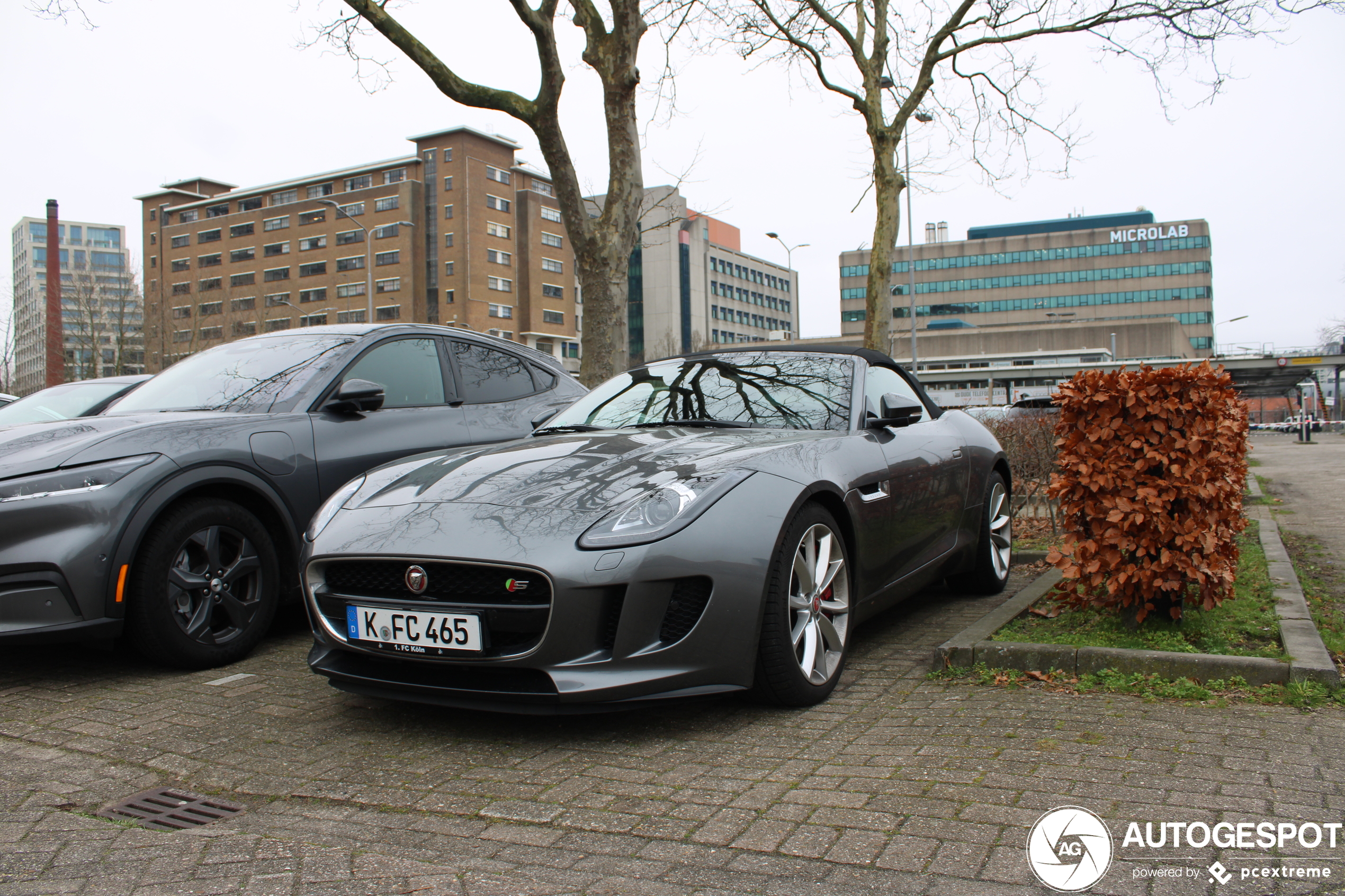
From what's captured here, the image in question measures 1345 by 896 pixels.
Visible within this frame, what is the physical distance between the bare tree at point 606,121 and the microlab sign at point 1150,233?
108251 mm

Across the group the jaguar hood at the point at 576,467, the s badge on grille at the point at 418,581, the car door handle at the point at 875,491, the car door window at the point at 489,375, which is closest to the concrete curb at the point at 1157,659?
the car door handle at the point at 875,491

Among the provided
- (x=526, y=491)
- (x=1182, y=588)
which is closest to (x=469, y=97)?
(x=526, y=491)

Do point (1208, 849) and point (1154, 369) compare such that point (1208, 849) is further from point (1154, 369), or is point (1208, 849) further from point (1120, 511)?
point (1154, 369)

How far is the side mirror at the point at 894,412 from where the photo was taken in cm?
418

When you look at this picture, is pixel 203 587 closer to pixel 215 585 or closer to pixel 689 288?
pixel 215 585

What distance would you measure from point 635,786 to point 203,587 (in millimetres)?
2376

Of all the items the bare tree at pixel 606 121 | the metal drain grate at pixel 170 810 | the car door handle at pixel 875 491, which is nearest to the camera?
the metal drain grate at pixel 170 810

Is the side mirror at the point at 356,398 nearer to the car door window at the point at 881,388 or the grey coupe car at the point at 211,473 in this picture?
the grey coupe car at the point at 211,473

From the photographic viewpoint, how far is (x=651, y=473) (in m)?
3.34

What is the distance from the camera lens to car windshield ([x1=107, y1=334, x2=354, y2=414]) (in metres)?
4.71

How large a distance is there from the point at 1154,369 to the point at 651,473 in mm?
2315

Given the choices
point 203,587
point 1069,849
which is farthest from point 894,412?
point 203,587

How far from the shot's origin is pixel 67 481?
12.4ft

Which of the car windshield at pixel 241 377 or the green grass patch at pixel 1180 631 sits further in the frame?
the car windshield at pixel 241 377
